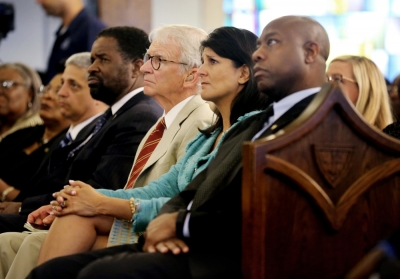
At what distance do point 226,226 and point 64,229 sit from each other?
0.70 m

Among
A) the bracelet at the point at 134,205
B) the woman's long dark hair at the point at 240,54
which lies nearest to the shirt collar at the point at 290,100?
the woman's long dark hair at the point at 240,54

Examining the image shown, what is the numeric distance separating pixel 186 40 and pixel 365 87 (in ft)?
2.78

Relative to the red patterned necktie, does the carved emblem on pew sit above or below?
above

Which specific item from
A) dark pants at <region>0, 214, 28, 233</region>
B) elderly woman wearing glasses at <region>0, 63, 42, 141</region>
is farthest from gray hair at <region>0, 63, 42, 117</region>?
dark pants at <region>0, 214, 28, 233</region>

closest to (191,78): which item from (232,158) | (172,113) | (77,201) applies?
(172,113)

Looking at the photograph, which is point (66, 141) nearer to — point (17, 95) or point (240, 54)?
point (17, 95)

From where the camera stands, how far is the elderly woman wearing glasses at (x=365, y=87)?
10.4ft

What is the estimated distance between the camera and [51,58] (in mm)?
5230

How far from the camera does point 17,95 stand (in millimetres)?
4738

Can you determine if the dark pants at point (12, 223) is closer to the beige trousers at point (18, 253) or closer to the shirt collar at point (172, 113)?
the beige trousers at point (18, 253)

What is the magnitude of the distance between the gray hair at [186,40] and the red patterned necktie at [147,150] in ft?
0.92

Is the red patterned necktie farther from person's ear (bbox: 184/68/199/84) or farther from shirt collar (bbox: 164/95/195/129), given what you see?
person's ear (bbox: 184/68/199/84)

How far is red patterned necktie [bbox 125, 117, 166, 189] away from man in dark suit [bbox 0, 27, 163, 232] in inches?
5.7

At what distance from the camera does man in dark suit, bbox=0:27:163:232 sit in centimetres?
321
